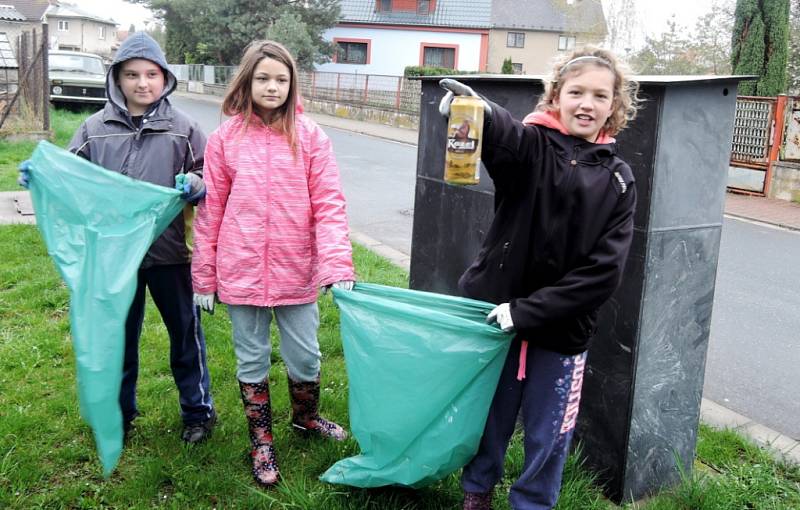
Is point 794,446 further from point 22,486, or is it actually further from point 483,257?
point 22,486

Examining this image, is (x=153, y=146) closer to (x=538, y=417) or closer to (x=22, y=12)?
(x=538, y=417)

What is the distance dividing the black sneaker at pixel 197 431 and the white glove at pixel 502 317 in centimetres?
152

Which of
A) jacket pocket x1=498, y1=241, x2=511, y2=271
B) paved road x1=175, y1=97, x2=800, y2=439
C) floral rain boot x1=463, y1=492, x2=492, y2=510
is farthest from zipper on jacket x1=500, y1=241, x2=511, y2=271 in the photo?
paved road x1=175, y1=97, x2=800, y2=439

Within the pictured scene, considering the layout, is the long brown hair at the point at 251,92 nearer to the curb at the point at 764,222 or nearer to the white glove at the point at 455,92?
the white glove at the point at 455,92

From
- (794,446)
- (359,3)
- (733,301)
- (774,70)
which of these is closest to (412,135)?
(774,70)

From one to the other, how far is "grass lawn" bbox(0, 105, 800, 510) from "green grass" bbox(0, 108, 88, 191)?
5.88m

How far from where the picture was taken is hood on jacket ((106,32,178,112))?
297cm

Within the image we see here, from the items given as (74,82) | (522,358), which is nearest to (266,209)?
(522,358)

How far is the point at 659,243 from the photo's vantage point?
105 inches

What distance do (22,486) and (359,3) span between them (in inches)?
1583

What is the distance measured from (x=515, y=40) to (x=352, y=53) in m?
8.72

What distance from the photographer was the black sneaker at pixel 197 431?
10.5 feet

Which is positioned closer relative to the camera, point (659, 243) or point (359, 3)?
point (659, 243)

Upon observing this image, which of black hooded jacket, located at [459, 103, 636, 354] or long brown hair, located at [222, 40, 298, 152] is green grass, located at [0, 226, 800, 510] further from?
long brown hair, located at [222, 40, 298, 152]
